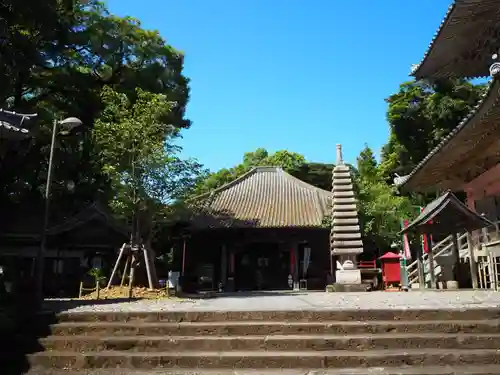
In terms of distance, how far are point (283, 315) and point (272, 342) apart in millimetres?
687

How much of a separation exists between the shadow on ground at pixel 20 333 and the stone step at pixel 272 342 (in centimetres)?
24

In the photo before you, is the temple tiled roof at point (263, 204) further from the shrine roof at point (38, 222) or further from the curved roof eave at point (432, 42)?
the curved roof eave at point (432, 42)

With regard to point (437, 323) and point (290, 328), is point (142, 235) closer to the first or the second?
point (290, 328)

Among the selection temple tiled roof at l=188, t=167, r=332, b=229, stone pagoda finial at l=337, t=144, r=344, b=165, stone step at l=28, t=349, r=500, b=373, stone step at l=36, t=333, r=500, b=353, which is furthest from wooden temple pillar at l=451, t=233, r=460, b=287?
stone step at l=28, t=349, r=500, b=373

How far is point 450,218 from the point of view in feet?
46.4

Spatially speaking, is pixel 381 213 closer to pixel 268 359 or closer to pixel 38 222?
pixel 38 222

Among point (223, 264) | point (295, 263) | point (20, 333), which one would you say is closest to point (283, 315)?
point (20, 333)

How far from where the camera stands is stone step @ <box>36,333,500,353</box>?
5.62 metres

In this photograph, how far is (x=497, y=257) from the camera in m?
14.1

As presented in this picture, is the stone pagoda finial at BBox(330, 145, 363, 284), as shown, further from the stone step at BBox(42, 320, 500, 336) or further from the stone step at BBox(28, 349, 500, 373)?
the stone step at BBox(28, 349, 500, 373)

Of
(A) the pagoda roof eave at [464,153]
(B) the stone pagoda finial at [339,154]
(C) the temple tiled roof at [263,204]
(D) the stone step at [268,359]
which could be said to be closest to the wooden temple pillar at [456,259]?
(A) the pagoda roof eave at [464,153]

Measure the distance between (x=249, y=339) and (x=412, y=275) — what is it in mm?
14692

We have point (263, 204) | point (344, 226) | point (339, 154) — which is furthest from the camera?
point (263, 204)

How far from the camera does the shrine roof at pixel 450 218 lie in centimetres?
1373
